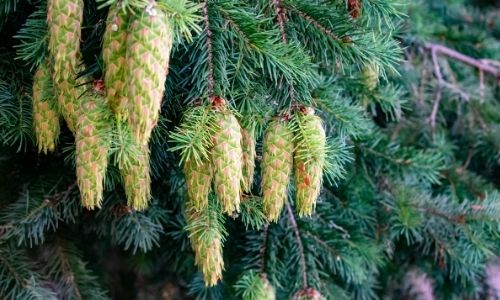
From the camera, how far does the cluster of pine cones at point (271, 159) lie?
2.58ft

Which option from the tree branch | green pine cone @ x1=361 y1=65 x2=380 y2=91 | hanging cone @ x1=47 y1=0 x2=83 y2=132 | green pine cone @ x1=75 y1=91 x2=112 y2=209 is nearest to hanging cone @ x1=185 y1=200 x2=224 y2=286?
green pine cone @ x1=75 y1=91 x2=112 y2=209

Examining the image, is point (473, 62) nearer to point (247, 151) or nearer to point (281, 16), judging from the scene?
point (281, 16)

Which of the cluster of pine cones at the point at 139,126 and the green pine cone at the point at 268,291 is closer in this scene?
the cluster of pine cones at the point at 139,126

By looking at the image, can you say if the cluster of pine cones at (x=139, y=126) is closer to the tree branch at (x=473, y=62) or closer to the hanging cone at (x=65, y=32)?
the hanging cone at (x=65, y=32)

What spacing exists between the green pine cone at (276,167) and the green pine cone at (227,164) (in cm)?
6

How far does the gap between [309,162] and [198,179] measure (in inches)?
6.5

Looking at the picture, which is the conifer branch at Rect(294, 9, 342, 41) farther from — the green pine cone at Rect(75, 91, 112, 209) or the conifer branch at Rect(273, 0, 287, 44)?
the green pine cone at Rect(75, 91, 112, 209)

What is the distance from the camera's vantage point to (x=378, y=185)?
1.52 m

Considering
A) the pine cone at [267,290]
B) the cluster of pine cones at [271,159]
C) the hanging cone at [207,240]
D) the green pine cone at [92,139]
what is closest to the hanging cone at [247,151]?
the cluster of pine cones at [271,159]

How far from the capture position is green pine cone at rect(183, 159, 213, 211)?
0.83 metres

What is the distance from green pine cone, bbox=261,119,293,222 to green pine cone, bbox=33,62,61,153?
33 centimetres

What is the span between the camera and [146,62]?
653mm

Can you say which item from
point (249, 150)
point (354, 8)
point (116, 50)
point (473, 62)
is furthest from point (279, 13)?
point (473, 62)

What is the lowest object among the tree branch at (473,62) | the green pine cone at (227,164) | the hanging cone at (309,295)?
the hanging cone at (309,295)
